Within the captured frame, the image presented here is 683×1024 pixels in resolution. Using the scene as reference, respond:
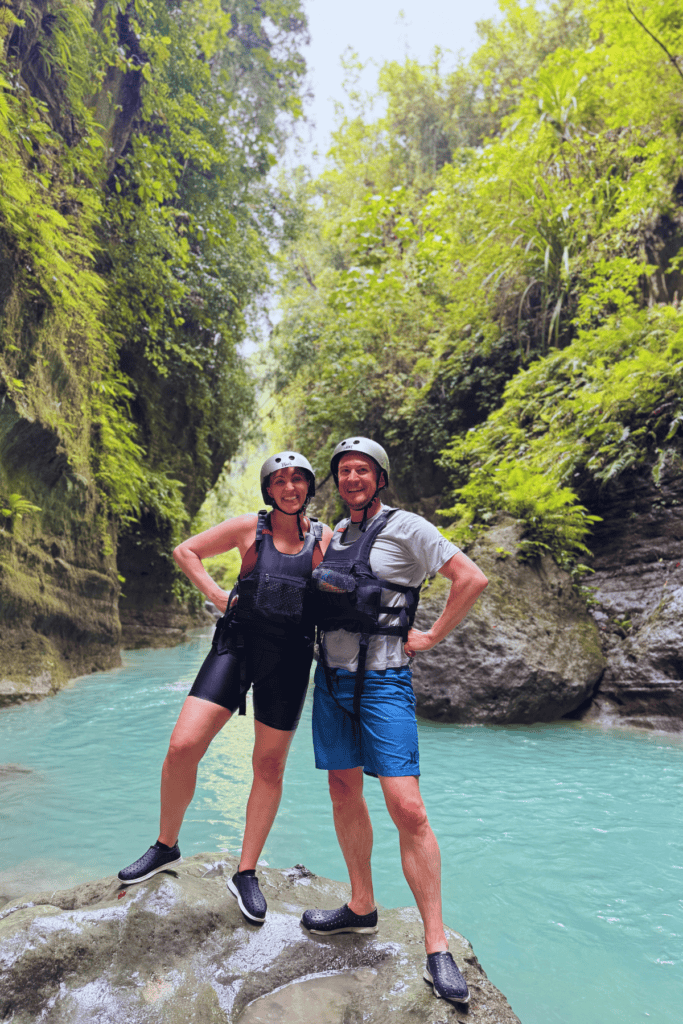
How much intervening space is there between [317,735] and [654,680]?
19.0ft

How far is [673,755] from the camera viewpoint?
5840 millimetres

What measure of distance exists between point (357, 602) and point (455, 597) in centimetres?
41

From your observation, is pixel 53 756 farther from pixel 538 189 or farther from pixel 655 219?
pixel 538 189

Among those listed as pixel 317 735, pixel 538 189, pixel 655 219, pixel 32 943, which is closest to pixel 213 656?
pixel 317 735

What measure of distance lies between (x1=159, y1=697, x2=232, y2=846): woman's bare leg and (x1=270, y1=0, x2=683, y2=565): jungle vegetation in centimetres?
632

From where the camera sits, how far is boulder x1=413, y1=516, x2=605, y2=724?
7047 mm

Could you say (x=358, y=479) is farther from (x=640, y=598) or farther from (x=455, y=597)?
(x=640, y=598)

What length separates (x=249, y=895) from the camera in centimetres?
245

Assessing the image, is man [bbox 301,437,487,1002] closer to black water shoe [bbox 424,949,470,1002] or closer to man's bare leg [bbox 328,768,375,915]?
man's bare leg [bbox 328,768,375,915]

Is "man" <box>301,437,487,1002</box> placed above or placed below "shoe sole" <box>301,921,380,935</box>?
above

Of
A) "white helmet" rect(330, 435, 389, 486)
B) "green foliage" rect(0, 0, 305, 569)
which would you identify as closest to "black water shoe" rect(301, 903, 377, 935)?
"white helmet" rect(330, 435, 389, 486)

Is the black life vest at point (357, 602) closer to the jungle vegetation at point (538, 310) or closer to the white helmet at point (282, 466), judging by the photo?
the white helmet at point (282, 466)

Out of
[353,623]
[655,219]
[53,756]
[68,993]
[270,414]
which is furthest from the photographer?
[270,414]

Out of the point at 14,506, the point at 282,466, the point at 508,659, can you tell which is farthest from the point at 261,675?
the point at 14,506
